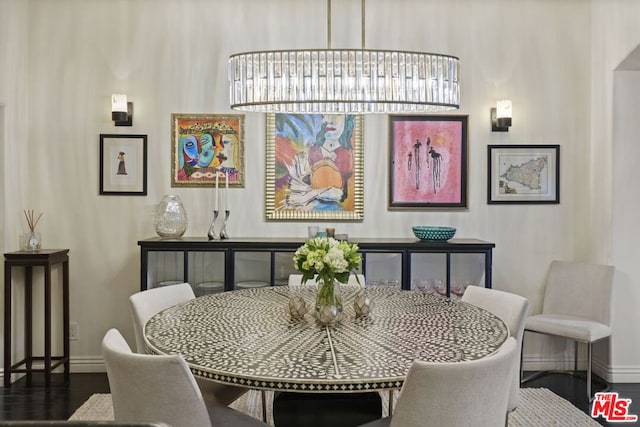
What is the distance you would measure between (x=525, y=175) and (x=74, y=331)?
356 centimetres

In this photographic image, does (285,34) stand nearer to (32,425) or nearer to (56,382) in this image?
(56,382)

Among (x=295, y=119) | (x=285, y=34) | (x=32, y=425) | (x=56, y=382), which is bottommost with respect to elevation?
(x=56, y=382)

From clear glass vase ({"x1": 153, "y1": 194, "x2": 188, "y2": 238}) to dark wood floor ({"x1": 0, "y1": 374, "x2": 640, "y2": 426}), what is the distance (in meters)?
1.14

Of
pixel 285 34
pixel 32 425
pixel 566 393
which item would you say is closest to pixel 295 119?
pixel 285 34

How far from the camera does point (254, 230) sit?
15.1ft

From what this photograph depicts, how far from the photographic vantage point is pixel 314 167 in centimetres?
455

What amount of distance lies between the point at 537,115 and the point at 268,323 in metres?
3.06

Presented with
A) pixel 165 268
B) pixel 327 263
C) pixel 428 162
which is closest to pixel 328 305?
pixel 327 263

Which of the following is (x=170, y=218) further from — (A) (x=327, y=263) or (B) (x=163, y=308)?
(A) (x=327, y=263)

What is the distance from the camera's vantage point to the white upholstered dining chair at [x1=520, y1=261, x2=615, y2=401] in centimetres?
403

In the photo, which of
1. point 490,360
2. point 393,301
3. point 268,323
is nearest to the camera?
point 490,360

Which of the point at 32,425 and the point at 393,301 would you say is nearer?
the point at 32,425

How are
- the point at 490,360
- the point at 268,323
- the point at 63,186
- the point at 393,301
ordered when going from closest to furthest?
1. the point at 490,360
2. the point at 268,323
3. the point at 393,301
4. the point at 63,186

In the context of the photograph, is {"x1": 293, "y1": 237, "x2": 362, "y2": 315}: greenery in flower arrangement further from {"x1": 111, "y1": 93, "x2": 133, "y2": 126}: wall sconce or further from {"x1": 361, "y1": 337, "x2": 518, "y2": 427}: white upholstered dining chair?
{"x1": 111, "y1": 93, "x2": 133, "y2": 126}: wall sconce
